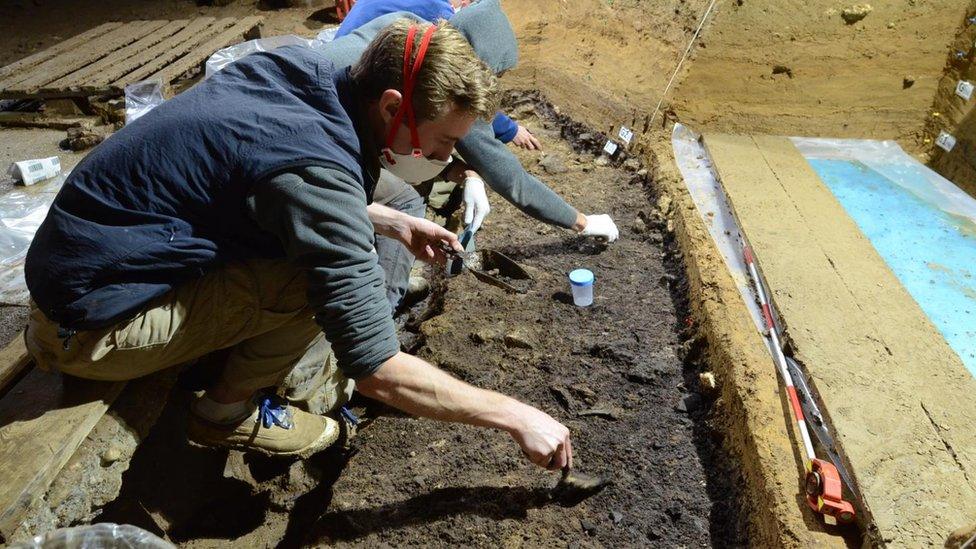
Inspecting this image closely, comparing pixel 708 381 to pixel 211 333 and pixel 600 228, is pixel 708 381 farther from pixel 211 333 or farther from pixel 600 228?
pixel 211 333

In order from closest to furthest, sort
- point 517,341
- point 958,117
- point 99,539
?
1. point 99,539
2. point 517,341
3. point 958,117

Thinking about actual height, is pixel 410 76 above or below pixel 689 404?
above

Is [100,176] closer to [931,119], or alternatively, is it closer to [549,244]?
[549,244]

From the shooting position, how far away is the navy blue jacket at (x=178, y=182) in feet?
5.44

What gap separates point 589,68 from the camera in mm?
5074

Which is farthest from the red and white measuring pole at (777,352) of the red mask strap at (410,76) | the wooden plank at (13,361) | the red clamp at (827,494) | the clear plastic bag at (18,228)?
the clear plastic bag at (18,228)

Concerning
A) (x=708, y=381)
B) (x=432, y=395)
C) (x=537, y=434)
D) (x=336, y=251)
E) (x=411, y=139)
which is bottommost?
(x=708, y=381)

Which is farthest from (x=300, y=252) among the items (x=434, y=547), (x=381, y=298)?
(x=434, y=547)

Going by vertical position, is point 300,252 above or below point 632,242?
above

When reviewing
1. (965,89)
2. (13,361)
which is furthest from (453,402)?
(965,89)

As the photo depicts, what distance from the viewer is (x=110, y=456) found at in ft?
6.40

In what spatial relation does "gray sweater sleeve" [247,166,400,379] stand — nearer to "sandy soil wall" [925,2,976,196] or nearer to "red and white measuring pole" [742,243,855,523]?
"red and white measuring pole" [742,243,855,523]

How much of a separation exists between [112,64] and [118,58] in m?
0.14

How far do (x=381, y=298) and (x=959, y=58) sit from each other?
197 inches
